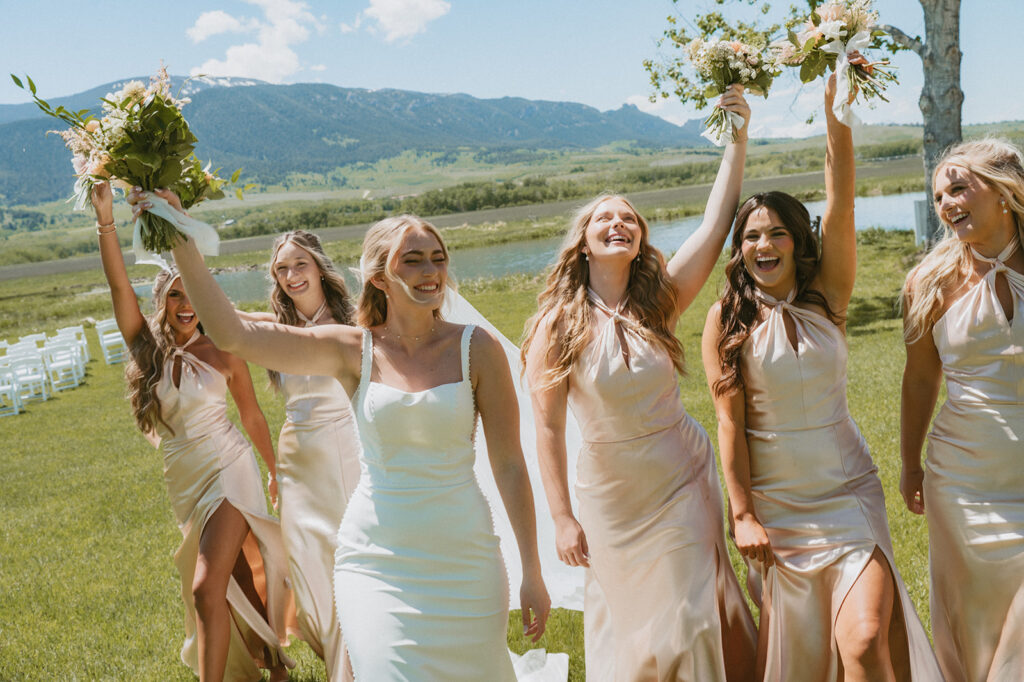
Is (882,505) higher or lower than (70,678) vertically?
higher

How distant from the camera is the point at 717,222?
4.59 metres

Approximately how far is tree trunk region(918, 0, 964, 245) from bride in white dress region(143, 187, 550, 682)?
15.9m

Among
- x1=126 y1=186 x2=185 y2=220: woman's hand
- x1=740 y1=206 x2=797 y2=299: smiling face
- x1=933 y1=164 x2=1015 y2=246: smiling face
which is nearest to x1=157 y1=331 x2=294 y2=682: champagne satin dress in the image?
x1=126 y1=186 x2=185 y2=220: woman's hand

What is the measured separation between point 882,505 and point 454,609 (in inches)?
85.6

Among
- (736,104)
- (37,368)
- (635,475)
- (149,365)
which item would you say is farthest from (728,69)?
(37,368)

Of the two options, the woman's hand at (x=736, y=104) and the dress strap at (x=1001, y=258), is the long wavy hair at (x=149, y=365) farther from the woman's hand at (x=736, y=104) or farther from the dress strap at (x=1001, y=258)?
the dress strap at (x=1001, y=258)

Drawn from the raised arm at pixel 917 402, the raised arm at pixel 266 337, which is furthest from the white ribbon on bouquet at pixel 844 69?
the raised arm at pixel 266 337

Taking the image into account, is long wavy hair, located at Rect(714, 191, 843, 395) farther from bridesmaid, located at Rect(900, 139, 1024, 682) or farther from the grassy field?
bridesmaid, located at Rect(900, 139, 1024, 682)

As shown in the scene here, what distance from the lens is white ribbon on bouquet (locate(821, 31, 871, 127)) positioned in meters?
3.84

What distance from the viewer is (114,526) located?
35.2ft

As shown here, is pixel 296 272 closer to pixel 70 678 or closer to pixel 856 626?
pixel 70 678

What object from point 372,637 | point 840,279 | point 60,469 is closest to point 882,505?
point 840,279

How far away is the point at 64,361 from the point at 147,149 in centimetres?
2290

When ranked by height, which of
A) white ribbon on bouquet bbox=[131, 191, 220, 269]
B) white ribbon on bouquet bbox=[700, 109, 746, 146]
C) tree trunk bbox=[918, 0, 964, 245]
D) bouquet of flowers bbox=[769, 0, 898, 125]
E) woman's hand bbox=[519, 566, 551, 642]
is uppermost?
tree trunk bbox=[918, 0, 964, 245]
